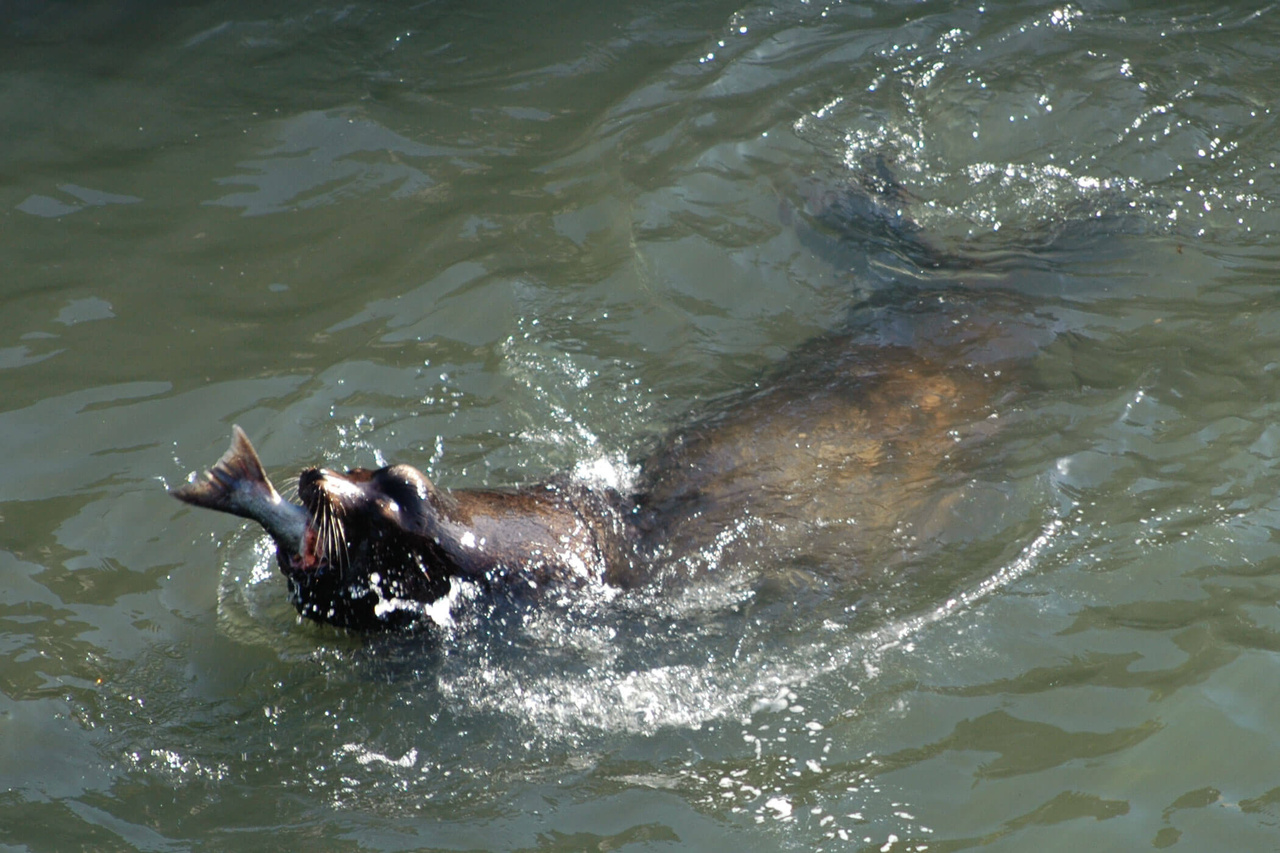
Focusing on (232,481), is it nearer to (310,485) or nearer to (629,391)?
(310,485)

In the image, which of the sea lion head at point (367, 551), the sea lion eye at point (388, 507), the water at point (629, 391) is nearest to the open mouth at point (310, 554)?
the sea lion head at point (367, 551)

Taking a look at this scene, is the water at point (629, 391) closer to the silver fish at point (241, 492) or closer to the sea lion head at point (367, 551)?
the sea lion head at point (367, 551)

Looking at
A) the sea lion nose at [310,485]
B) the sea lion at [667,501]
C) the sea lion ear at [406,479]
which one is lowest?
the sea lion at [667,501]

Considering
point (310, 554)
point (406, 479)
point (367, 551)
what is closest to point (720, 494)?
point (406, 479)

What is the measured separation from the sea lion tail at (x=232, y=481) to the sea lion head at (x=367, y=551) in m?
0.31

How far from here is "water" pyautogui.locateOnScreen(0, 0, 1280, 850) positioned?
4086 millimetres

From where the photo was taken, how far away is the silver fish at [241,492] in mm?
3781

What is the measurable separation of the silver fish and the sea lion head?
160 millimetres

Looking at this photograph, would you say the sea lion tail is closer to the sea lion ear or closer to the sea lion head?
the sea lion head

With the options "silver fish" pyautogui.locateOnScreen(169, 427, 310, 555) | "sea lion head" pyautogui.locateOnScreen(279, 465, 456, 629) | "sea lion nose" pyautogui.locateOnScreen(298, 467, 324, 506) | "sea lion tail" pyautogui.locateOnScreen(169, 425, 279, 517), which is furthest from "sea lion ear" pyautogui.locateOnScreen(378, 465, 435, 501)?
"sea lion tail" pyautogui.locateOnScreen(169, 425, 279, 517)

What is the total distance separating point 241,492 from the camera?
3883 millimetres

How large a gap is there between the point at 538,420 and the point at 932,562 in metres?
2.05

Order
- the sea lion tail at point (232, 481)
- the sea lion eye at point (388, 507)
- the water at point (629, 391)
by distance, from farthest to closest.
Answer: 1. the sea lion eye at point (388, 507)
2. the water at point (629, 391)
3. the sea lion tail at point (232, 481)

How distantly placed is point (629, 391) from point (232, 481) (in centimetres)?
253
